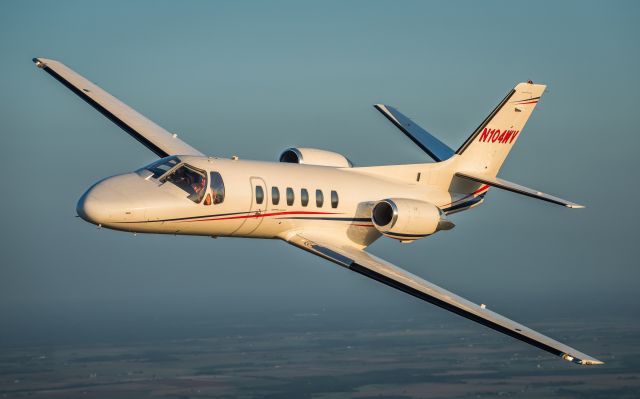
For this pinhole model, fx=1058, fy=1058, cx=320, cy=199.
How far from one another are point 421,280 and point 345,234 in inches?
232

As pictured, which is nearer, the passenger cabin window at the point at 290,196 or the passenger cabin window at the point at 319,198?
the passenger cabin window at the point at 290,196

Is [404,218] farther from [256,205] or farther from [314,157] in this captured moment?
[256,205]

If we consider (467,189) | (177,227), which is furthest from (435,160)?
(177,227)

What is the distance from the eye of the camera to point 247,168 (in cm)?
4869

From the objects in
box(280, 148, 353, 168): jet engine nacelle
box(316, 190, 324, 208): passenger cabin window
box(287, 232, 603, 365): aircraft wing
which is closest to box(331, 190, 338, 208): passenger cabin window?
box(316, 190, 324, 208): passenger cabin window

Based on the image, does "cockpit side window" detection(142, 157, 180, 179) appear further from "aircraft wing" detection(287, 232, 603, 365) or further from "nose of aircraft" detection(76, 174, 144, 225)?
"aircraft wing" detection(287, 232, 603, 365)

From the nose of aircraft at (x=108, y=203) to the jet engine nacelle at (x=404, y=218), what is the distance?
12539mm

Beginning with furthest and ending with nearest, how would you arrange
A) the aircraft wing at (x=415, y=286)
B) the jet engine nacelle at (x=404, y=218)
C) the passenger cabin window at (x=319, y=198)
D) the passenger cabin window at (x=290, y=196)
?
1. the jet engine nacelle at (x=404, y=218)
2. the passenger cabin window at (x=319, y=198)
3. the passenger cabin window at (x=290, y=196)
4. the aircraft wing at (x=415, y=286)

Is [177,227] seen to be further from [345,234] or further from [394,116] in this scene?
[394,116]

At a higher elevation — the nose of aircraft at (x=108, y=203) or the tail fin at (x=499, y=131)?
the tail fin at (x=499, y=131)

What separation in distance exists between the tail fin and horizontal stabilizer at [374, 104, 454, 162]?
4.92 feet

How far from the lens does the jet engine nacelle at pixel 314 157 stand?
54.6 metres

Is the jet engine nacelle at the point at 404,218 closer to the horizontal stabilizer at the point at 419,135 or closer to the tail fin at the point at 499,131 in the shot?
the tail fin at the point at 499,131

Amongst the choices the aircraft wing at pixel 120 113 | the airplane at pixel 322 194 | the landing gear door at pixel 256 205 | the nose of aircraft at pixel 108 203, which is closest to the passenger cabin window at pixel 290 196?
the airplane at pixel 322 194
